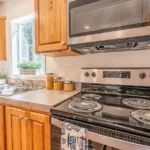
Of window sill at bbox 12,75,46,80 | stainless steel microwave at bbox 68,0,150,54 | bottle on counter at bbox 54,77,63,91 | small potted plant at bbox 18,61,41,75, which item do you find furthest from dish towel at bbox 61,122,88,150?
small potted plant at bbox 18,61,41,75

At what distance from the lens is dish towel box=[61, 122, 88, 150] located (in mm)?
784

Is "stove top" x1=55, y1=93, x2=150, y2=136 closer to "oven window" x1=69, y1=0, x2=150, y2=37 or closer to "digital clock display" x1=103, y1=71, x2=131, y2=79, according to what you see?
"digital clock display" x1=103, y1=71, x2=131, y2=79

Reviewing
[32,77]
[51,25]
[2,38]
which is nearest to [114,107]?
[51,25]

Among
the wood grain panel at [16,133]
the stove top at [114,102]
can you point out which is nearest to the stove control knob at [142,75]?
the stove top at [114,102]

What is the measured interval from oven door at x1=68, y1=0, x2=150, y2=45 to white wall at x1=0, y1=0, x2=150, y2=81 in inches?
16.3

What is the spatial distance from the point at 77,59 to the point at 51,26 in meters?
0.46

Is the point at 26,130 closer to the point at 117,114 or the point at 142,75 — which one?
the point at 117,114

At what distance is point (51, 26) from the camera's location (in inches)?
53.9

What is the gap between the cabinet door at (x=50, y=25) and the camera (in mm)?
1298

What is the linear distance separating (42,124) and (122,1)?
1.05 meters

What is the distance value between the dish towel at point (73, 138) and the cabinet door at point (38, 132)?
0.69ft

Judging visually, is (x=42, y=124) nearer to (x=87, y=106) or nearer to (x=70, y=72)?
(x=87, y=106)

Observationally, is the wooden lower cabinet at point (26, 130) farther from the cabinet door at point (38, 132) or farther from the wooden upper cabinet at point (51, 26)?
the wooden upper cabinet at point (51, 26)

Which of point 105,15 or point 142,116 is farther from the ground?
point 105,15
